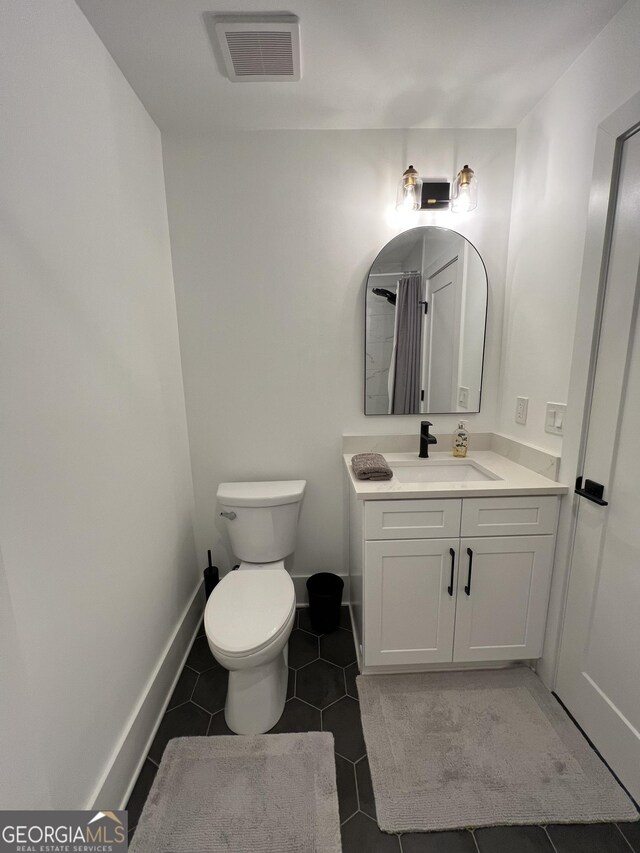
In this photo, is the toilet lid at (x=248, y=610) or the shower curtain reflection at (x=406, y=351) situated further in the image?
the shower curtain reflection at (x=406, y=351)

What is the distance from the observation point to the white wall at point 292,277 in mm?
1647

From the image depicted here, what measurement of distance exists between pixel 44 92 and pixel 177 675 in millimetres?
2124

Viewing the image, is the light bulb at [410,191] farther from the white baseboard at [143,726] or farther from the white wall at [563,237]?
the white baseboard at [143,726]

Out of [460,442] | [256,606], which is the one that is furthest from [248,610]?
[460,442]

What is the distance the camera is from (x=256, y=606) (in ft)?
4.52

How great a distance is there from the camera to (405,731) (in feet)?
4.32

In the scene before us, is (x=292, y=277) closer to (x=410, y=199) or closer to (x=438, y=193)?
(x=410, y=199)

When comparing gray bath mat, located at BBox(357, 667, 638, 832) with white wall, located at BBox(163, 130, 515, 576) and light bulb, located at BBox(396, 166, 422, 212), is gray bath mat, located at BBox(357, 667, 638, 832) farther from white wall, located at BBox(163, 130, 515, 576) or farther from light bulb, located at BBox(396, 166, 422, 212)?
light bulb, located at BBox(396, 166, 422, 212)

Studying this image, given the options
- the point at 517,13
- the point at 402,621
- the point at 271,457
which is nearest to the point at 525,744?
the point at 402,621

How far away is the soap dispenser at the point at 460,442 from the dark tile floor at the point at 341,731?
3.66ft

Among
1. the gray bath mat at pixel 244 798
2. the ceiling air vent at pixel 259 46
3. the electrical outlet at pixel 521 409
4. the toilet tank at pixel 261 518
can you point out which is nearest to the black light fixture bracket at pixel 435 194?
the ceiling air vent at pixel 259 46

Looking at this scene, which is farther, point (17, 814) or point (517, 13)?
point (517, 13)

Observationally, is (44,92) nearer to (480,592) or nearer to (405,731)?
(480,592)

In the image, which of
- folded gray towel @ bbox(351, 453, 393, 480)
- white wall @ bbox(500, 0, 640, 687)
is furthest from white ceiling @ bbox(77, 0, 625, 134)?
folded gray towel @ bbox(351, 453, 393, 480)
